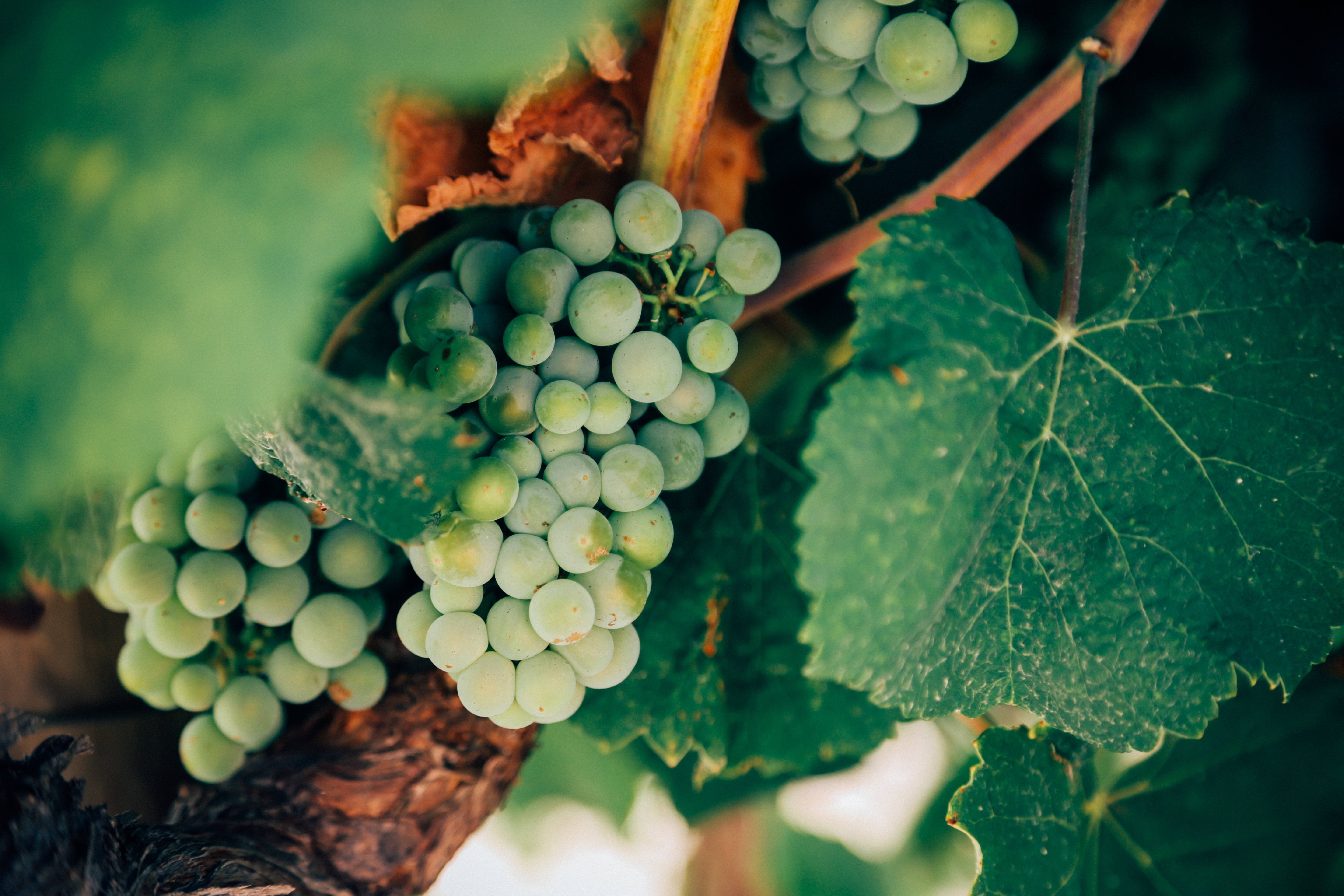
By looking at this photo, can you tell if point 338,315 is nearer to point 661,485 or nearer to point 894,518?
point 661,485

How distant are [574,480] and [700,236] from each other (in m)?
0.20

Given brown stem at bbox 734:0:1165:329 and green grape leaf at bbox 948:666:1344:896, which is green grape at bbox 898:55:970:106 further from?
green grape leaf at bbox 948:666:1344:896

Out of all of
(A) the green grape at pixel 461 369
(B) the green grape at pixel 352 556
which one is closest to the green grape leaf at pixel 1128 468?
(A) the green grape at pixel 461 369

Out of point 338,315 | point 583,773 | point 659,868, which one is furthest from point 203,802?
point 659,868

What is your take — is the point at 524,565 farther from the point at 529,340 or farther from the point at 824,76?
the point at 824,76

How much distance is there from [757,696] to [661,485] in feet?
1.06

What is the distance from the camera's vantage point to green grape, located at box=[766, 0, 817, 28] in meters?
0.58

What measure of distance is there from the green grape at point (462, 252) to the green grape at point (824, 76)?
282mm

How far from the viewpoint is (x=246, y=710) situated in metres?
0.62

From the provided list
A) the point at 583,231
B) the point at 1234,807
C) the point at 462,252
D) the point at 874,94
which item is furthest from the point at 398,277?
the point at 1234,807

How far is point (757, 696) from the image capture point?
76 cm

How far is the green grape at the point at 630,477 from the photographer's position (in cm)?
51

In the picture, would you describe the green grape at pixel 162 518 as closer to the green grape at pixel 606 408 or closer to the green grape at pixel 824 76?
the green grape at pixel 606 408

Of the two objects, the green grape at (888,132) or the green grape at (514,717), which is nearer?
the green grape at (514,717)
